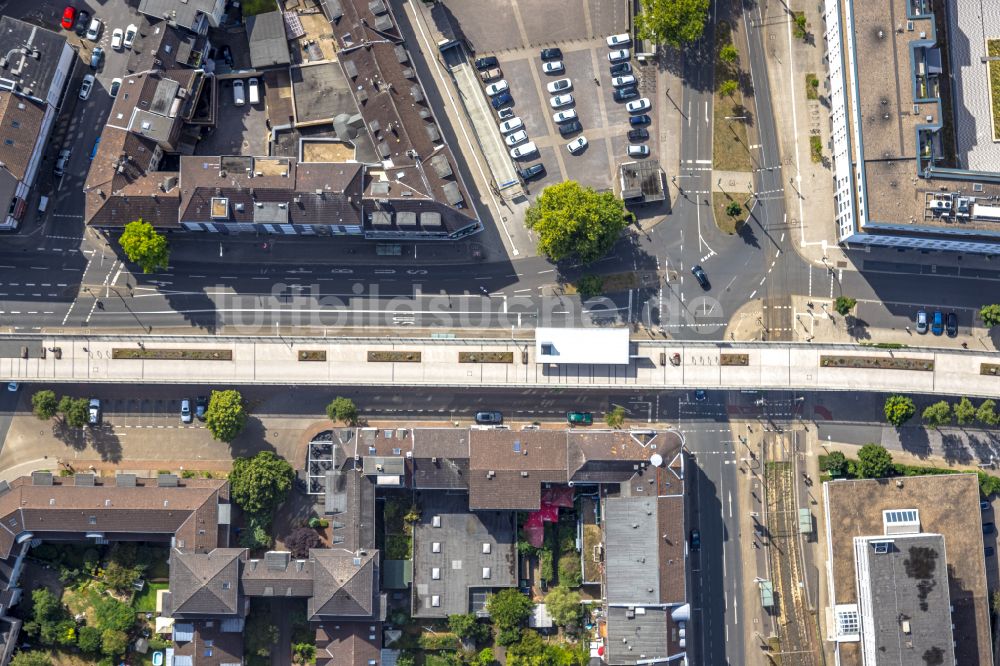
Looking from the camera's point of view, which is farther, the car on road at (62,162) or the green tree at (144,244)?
the car on road at (62,162)

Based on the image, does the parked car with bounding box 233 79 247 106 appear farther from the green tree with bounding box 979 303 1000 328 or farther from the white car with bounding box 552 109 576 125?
the green tree with bounding box 979 303 1000 328

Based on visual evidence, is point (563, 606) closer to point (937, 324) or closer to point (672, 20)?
point (937, 324)

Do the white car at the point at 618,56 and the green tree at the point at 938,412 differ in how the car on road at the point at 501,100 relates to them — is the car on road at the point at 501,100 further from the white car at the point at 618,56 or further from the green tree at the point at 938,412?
the green tree at the point at 938,412

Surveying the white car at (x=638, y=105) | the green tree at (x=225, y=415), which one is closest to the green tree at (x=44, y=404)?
the green tree at (x=225, y=415)

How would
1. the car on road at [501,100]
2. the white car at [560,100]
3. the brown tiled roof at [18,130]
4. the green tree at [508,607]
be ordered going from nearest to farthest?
the brown tiled roof at [18,130], the green tree at [508,607], the white car at [560,100], the car on road at [501,100]

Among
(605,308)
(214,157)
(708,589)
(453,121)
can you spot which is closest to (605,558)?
(708,589)

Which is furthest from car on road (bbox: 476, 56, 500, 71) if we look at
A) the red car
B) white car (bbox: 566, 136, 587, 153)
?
the red car
